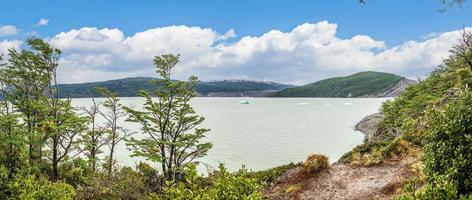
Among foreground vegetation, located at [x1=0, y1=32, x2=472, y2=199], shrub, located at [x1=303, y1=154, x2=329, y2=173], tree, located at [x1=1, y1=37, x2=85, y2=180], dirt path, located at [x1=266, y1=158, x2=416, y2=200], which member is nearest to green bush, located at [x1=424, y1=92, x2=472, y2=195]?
foreground vegetation, located at [x1=0, y1=32, x2=472, y2=199]

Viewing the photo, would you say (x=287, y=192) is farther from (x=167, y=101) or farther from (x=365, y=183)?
(x=167, y=101)

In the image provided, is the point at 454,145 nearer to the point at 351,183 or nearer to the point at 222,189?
the point at 222,189

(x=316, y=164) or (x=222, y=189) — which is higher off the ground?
(x=222, y=189)

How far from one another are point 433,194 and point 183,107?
26699mm

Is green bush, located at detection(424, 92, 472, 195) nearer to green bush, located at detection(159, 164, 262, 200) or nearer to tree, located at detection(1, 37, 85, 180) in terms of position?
green bush, located at detection(159, 164, 262, 200)

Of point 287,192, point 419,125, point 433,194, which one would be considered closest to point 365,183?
point 287,192

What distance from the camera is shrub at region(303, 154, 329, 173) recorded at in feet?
58.5

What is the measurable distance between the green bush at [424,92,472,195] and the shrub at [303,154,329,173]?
29.1 feet

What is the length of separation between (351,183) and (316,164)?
2163mm

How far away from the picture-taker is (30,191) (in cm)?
1101

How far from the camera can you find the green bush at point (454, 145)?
792 centimetres

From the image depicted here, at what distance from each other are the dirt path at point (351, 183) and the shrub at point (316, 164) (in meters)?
0.32

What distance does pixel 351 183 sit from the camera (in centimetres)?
1596

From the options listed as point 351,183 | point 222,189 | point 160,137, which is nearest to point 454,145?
point 222,189
